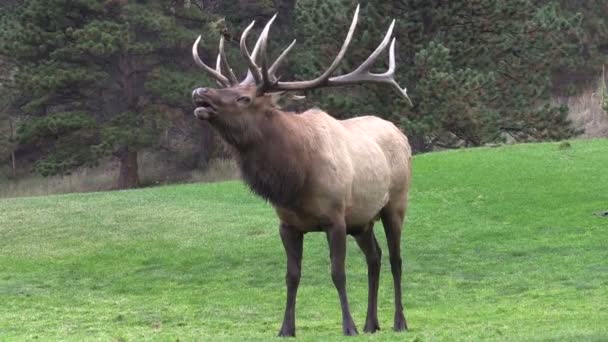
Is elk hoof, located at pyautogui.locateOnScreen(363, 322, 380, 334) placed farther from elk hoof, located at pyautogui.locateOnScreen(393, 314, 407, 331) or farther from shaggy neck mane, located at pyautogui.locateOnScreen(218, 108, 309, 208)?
shaggy neck mane, located at pyautogui.locateOnScreen(218, 108, 309, 208)

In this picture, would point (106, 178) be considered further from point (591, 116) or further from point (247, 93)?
point (247, 93)

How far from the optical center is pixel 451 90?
2689 centimetres

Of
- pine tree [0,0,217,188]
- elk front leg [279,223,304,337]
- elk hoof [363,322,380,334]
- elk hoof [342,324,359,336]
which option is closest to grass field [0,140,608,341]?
elk hoof [342,324,359,336]

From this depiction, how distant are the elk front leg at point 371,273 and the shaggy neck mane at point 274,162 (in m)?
1.20

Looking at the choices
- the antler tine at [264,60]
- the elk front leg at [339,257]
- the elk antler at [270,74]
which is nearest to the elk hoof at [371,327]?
the elk front leg at [339,257]

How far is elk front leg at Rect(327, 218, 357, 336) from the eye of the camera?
27.3 feet

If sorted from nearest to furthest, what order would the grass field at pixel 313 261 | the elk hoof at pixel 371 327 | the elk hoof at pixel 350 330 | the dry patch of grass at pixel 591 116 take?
the elk hoof at pixel 350 330 → the elk hoof at pixel 371 327 → the grass field at pixel 313 261 → the dry patch of grass at pixel 591 116

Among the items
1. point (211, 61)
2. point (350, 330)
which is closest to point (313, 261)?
point (350, 330)

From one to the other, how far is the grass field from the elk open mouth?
72.4 inches

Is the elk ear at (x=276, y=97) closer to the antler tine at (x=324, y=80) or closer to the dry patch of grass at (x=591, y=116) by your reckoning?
the antler tine at (x=324, y=80)

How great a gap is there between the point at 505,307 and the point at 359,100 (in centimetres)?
1736

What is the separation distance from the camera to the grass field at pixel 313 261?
33.0ft

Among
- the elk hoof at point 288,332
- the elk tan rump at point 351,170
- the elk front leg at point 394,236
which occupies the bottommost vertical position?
the elk hoof at point 288,332

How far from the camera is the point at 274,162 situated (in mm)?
8242
